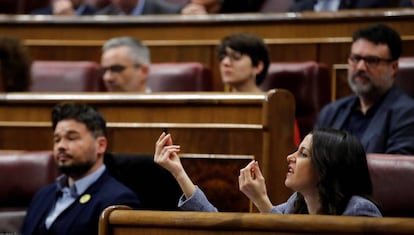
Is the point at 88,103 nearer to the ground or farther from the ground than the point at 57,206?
farther from the ground

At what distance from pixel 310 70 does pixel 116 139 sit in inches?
14.3

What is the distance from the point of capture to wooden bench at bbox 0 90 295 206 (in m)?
1.08

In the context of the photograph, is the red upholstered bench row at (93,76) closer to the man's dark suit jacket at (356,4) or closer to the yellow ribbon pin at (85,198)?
the man's dark suit jacket at (356,4)

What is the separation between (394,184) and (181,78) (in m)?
0.60

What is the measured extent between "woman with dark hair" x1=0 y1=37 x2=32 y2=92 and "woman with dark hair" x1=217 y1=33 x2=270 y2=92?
0.95 feet

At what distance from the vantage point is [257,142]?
3.61 feet

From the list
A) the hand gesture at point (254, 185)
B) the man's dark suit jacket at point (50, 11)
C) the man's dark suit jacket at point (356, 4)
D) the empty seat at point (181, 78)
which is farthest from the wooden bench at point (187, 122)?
the man's dark suit jacket at point (50, 11)

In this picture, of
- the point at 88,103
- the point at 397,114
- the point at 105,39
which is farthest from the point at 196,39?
the point at 397,114

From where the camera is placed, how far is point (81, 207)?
3.63ft

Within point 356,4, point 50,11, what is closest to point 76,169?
point 356,4

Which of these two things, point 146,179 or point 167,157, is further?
point 146,179

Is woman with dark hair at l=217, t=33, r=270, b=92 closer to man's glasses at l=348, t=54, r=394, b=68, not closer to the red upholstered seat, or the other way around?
man's glasses at l=348, t=54, r=394, b=68

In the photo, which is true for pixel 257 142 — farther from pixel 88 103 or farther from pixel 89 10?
pixel 89 10

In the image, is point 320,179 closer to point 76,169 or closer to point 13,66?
point 76,169
